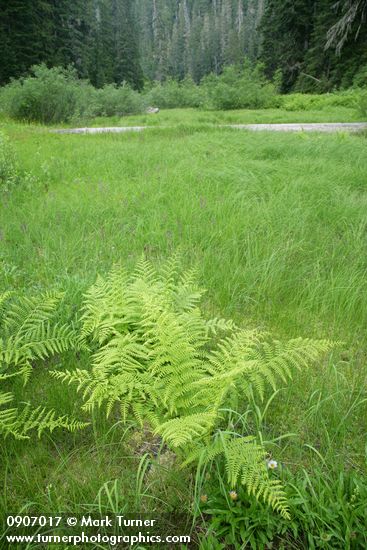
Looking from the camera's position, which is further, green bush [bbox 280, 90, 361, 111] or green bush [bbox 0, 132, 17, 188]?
green bush [bbox 280, 90, 361, 111]

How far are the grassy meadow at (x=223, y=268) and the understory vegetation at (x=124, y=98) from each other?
7603 mm

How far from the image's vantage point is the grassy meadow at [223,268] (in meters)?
1.60

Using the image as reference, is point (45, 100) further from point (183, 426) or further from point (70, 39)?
point (70, 39)

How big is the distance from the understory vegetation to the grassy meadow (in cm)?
760

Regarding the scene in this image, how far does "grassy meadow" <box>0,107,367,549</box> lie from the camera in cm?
160

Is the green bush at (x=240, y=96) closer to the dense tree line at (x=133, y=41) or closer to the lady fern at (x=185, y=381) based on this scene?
the dense tree line at (x=133, y=41)

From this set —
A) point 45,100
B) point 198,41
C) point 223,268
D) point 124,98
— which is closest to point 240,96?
point 124,98

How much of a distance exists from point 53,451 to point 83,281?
1336mm

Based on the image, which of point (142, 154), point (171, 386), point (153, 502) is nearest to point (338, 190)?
point (142, 154)

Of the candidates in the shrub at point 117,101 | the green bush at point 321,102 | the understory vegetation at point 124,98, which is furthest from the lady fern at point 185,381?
the shrub at point 117,101

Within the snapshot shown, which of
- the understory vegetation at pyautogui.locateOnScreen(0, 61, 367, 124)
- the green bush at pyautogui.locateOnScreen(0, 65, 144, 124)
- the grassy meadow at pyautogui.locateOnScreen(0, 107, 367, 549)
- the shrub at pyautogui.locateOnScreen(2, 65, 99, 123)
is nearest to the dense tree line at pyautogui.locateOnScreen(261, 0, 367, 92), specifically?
the understory vegetation at pyautogui.locateOnScreen(0, 61, 367, 124)

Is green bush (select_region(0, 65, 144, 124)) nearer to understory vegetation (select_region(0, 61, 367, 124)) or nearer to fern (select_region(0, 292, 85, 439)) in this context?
understory vegetation (select_region(0, 61, 367, 124))

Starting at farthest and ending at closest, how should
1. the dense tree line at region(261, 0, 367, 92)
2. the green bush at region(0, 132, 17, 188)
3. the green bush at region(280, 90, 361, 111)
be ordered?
the dense tree line at region(261, 0, 367, 92), the green bush at region(280, 90, 361, 111), the green bush at region(0, 132, 17, 188)

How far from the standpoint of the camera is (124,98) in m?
20.3
